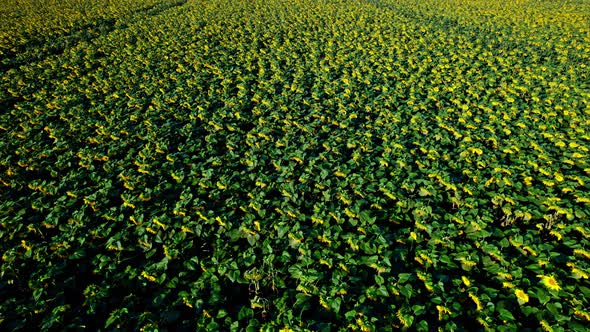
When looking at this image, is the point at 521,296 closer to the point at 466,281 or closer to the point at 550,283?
the point at 550,283

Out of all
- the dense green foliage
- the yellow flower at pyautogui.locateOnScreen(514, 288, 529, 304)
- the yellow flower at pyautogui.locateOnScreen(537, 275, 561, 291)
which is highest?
the yellow flower at pyautogui.locateOnScreen(537, 275, 561, 291)

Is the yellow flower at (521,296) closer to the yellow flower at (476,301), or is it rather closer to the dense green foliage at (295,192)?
the dense green foliage at (295,192)

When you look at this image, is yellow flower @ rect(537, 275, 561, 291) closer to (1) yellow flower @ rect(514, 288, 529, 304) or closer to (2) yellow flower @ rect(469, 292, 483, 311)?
(1) yellow flower @ rect(514, 288, 529, 304)

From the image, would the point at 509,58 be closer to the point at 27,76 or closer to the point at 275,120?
the point at 275,120

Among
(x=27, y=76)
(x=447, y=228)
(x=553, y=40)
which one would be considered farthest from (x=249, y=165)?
(x=553, y=40)

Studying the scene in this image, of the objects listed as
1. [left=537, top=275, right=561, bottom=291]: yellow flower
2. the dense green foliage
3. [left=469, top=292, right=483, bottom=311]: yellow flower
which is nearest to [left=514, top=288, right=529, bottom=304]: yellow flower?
the dense green foliage

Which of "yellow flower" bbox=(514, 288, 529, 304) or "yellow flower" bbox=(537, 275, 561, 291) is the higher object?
"yellow flower" bbox=(537, 275, 561, 291)

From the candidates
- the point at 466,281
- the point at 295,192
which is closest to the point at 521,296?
the point at 466,281
